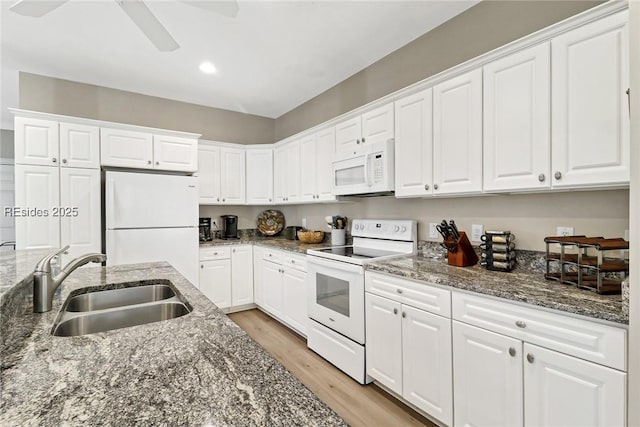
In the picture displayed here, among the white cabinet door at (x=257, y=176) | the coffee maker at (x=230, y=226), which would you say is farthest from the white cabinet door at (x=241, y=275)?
the white cabinet door at (x=257, y=176)

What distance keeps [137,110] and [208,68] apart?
124cm

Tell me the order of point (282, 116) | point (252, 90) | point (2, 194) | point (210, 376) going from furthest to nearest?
point (2, 194), point (282, 116), point (252, 90), point (210, 376)

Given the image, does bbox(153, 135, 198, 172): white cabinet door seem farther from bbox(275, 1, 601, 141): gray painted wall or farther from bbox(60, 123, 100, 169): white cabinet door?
bbox(275, 1, 601, 141): gray painted wall

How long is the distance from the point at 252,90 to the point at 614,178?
3439 millimetres

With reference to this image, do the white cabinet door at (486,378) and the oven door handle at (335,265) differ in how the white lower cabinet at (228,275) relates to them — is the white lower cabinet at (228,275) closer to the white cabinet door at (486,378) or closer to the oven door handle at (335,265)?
the oven door handle at (335,265)

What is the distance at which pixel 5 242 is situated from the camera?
4809 mm

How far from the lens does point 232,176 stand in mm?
4070

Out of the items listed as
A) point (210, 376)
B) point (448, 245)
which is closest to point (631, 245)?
point (448, 245)

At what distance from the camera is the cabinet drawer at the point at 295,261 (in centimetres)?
296

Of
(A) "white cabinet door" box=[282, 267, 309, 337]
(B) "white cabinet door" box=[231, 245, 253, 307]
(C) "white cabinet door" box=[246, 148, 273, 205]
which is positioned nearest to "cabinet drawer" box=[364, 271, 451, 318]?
(A) "white cabinet door" box=[282, 267, 309, 337]

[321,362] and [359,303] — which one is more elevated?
[359,303]

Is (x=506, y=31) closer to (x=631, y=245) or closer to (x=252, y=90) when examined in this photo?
(x=631, y=245)

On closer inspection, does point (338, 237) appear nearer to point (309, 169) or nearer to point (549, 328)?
point (309, 169)

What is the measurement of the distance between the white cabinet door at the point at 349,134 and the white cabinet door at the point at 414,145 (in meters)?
0.45
